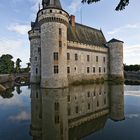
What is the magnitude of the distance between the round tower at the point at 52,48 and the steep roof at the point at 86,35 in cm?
557

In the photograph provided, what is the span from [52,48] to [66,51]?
9.98 ft

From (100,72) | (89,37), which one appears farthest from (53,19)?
(100,72)

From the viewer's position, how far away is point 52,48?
22969 millimetres

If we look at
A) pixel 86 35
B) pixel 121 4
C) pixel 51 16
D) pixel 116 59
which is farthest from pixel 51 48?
pixel 116 59

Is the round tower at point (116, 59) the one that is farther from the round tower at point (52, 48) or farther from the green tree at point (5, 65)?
the green tree at point (5, 65)

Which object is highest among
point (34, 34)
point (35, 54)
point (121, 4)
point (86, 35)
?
point (86, 35)

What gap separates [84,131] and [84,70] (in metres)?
23.4

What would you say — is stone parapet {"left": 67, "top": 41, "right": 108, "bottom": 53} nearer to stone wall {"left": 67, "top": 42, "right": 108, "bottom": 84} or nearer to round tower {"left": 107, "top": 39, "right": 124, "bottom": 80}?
Result: stone wall {"left": 67, "top": 42, "right": 108, "bottom": 84}

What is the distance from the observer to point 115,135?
7.49m

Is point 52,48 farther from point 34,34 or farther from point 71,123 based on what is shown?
point 71,123

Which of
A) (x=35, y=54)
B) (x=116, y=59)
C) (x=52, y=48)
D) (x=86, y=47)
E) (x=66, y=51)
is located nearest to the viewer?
(x=52, y=48)

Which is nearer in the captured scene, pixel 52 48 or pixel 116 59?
pixel 52 48

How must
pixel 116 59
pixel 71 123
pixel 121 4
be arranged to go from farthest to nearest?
pixel 116 59, pixel 71 123, pixel 121 4

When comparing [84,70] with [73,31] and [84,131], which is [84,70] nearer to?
[73,31]
